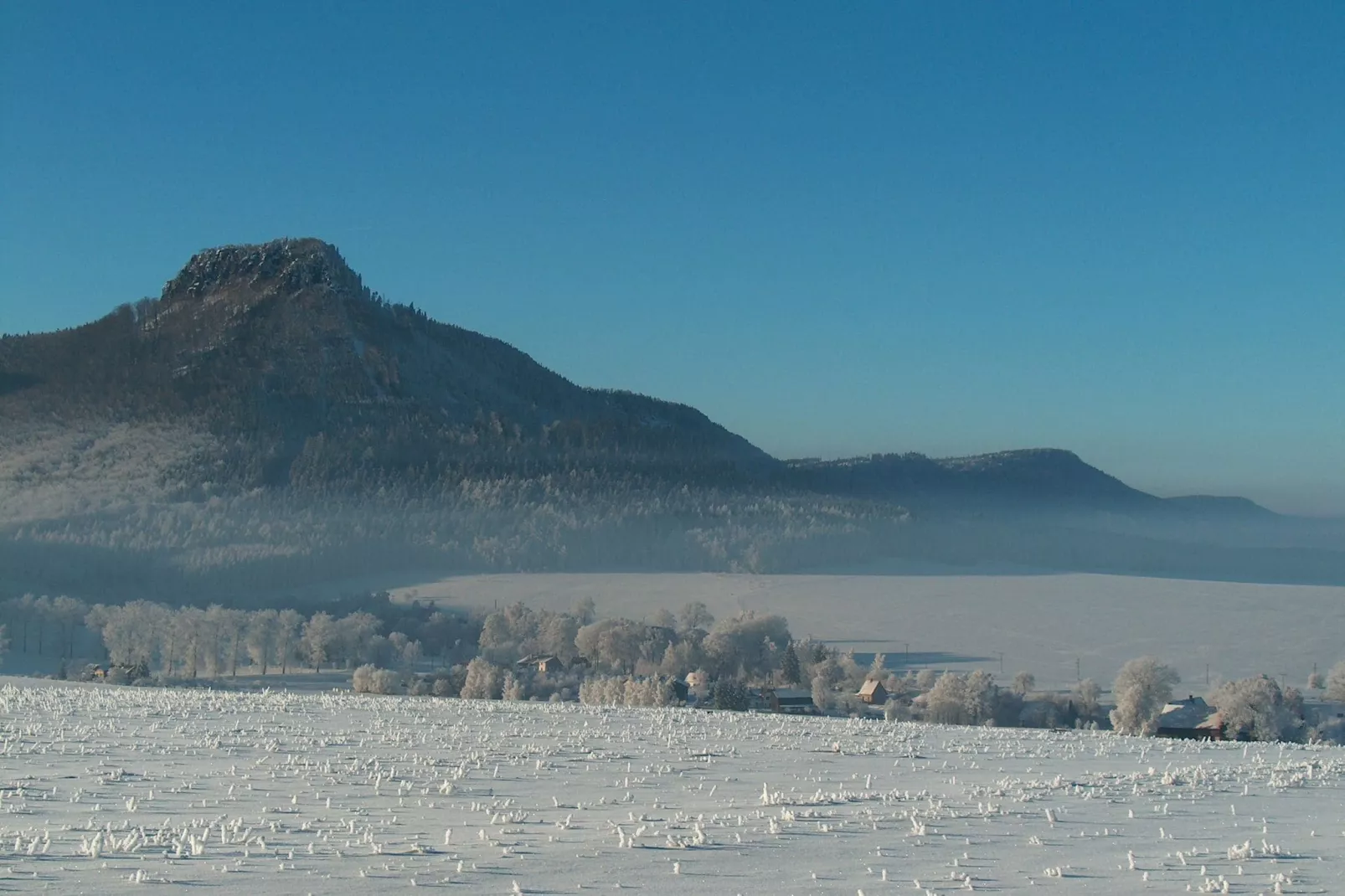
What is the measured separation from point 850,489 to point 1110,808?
17023cm

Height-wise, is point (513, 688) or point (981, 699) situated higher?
point (981, 699)

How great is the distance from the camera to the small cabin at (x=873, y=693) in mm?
50812

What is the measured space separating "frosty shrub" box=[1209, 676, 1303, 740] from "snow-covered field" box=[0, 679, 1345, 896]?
51.3 ft

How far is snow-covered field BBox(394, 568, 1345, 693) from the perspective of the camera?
75019 mm

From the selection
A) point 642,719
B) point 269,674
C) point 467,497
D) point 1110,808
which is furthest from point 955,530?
point 1110,808

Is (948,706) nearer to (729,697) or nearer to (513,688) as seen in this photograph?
(729,697)

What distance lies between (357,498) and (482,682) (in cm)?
11086

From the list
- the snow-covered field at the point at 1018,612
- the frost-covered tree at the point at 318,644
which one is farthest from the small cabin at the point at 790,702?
the frost-covered tree at the point at 318,644

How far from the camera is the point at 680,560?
132 m

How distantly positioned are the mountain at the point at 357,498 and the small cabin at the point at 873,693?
66.0 meters

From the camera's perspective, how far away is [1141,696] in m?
46.1

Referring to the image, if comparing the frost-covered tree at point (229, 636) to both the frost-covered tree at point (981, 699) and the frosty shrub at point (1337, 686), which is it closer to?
the frost-covered tree at point (981, 699)

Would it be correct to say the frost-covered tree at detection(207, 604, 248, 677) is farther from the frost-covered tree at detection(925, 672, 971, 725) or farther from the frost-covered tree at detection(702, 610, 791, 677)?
the frost-covered tree at detection(925, 672, 971, 725)

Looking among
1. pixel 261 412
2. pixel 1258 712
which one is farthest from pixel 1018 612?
pixel 261 412
